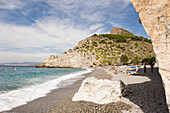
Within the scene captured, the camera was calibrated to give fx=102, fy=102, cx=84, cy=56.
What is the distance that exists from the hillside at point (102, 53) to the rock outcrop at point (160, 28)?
52319 mm

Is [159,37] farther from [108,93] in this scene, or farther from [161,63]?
[108,93]

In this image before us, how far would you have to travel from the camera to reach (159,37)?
2.25 m

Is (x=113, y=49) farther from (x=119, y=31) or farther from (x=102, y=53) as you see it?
(x=119, y=31)

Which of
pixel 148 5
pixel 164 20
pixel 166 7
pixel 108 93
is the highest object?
pixel 148 5

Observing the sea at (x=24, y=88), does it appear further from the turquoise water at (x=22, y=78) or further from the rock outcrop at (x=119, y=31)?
the rock outcrop at (x=119, y=31)

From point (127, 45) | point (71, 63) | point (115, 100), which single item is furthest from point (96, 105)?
point (127, 45)

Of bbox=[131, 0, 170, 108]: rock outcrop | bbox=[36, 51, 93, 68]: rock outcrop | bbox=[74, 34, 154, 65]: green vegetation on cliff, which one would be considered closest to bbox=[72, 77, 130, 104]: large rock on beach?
bbox=[131, 0, 170, 108]: rock outcrop

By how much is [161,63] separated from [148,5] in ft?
4.56

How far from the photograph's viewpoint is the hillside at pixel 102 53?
5697cm

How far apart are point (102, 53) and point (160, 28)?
2326 inches

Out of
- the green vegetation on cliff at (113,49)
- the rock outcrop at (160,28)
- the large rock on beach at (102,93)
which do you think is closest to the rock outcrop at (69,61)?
the green vegetation on cliff at (113,49)

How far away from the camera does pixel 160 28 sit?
88.0 inches

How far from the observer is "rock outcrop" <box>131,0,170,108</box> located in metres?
2.12

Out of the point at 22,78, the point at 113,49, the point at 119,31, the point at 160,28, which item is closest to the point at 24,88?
the point at 22,78
